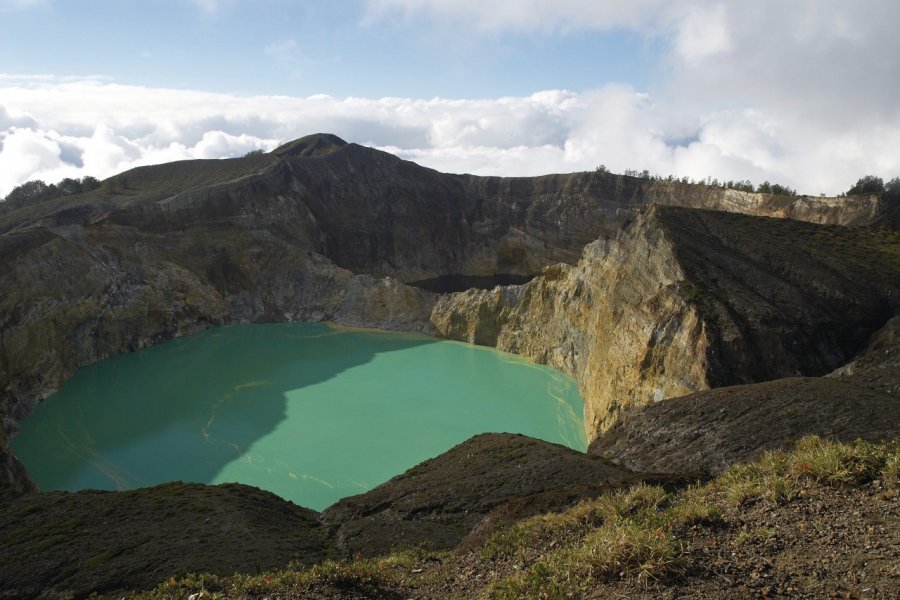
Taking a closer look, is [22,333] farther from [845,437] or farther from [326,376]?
[845,437]

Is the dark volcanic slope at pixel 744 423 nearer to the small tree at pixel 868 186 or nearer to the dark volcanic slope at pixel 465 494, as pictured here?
the dark volcanic slope at pixel 465 494

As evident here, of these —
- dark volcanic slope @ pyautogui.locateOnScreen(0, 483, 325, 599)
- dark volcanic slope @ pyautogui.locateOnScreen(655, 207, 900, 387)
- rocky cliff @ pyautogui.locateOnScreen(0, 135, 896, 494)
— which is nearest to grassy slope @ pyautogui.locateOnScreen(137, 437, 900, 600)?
dark volcanic slope @ pyautogui.locateOnScreen(0, 483, 325, 599)

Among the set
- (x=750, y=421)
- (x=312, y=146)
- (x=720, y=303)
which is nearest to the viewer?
(x=750, y=421)

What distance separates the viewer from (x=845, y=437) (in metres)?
12.0

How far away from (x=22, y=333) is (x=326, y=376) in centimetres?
1494

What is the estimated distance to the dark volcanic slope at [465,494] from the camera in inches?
439

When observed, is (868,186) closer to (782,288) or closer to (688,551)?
(782,288)

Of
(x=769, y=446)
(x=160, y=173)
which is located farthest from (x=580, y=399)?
(x=160, y=173)

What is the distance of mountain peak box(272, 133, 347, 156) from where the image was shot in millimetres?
64625

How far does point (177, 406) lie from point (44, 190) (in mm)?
42447

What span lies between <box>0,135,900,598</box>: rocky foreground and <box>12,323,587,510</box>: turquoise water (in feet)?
6.09

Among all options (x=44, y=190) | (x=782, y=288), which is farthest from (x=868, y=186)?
(x=44, y=190)

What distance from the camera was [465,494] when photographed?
12.9m

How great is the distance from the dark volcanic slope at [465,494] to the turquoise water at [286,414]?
558cm
